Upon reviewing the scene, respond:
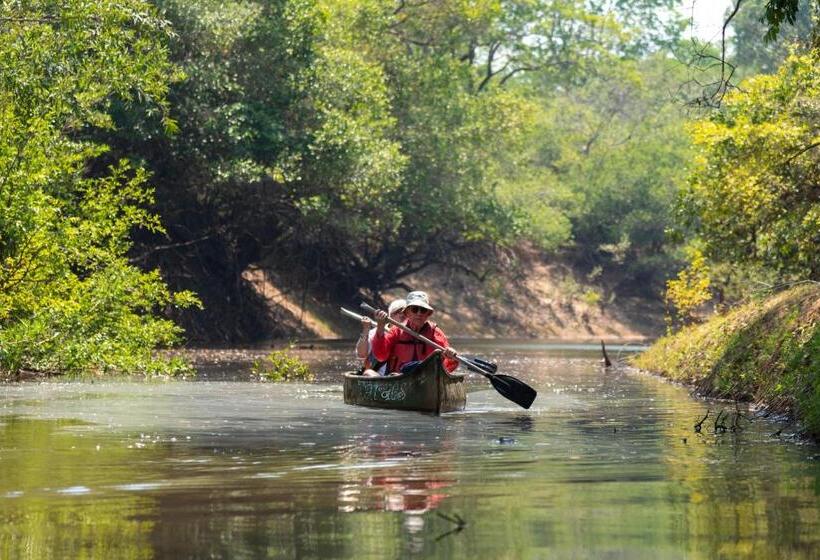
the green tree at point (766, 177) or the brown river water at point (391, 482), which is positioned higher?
the green tree at point (766, 177)

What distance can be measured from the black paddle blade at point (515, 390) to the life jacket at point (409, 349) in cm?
106

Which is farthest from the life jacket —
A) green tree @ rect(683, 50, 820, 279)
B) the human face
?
green tree @ rect(683, 50, 820, 279)

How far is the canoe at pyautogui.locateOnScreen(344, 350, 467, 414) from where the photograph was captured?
19.9 metres

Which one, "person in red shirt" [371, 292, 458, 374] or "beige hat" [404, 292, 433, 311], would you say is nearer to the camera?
"beige hat" [404, 292, 433, 311]

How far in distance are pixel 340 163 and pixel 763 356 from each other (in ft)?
64.5

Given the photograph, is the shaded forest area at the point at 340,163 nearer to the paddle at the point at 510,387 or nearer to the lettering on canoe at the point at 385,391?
the paddle at the point at 510,387

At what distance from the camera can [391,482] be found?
11953 mm

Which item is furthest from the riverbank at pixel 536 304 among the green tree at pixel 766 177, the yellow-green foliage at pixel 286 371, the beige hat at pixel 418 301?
the beige hat at pixel 418 301

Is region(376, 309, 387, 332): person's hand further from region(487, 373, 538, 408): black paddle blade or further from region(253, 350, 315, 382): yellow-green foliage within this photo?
region(253, 350, 315, 382): yellow-green foliage

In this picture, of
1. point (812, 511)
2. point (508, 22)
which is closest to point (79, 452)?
point (812, 511)

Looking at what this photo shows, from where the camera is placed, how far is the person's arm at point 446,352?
2094cm

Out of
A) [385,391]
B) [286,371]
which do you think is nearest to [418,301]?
[385,391]

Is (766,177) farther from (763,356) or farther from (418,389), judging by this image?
(418,389)

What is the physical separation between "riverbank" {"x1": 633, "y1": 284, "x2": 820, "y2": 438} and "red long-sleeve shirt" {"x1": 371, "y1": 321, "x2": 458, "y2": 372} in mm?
4495
